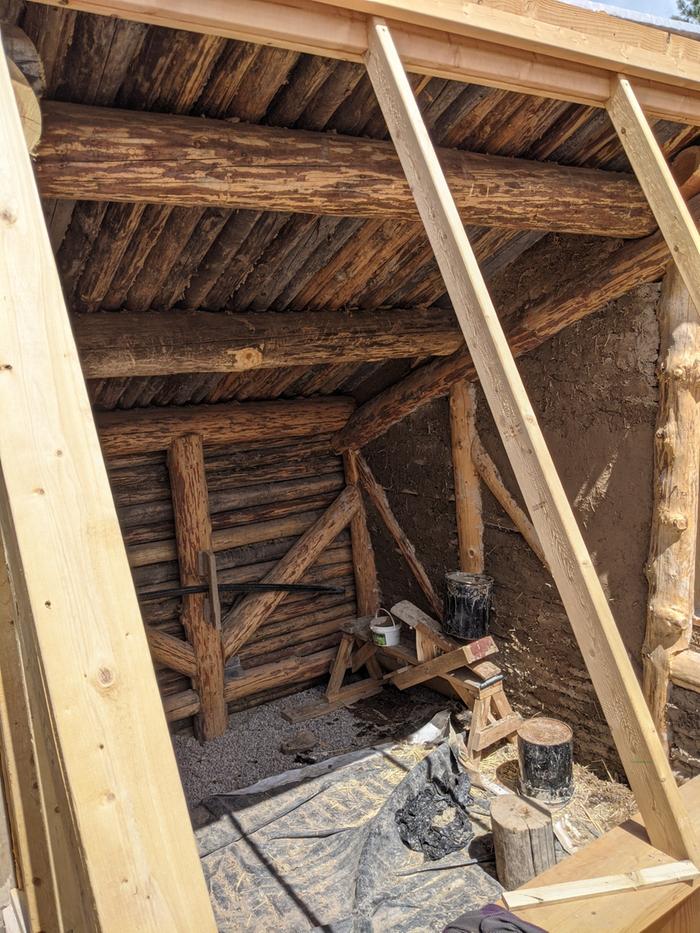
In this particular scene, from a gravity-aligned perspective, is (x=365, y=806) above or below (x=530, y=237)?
below

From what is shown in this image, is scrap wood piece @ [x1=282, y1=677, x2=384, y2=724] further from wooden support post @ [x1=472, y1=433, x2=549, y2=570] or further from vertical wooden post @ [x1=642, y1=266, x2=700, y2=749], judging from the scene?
vertical wooden post @ [x1=642, y1=266, x2=700, y2=749]

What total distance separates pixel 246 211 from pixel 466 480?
285cm

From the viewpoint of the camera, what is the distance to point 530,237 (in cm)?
483

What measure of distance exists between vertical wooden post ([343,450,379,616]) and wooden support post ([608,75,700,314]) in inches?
171

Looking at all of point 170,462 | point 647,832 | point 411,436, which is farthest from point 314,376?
point 647,832

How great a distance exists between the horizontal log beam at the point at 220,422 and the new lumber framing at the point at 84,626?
4.18 meters

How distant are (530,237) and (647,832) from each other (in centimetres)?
377

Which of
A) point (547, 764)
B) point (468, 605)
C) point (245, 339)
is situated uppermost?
point (245, 339)

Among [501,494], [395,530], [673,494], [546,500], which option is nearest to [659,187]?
[546,500]

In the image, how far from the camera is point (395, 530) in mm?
6555

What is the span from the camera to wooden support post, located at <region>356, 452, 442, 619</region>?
6.32m

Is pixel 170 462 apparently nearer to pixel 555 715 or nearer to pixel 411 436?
pixel 411 436

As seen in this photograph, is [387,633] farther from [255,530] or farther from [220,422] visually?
[220,422]

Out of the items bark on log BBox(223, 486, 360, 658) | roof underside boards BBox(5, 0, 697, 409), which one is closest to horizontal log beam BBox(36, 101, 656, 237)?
roof underside boards BBox(5, 0, 697, 409)
